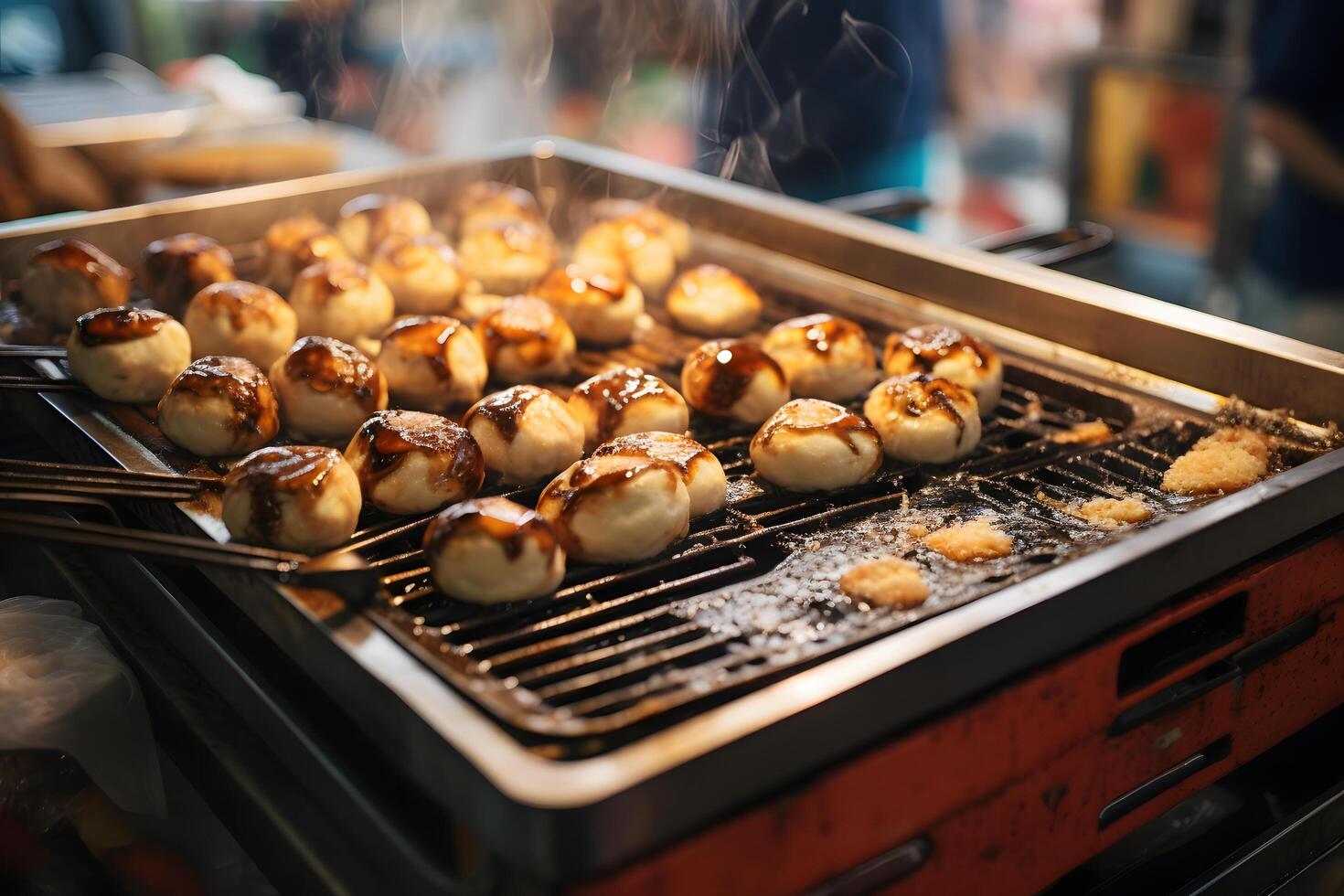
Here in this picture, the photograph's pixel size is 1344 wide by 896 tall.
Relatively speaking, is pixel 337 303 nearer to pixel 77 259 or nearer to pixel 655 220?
pixel 77 259

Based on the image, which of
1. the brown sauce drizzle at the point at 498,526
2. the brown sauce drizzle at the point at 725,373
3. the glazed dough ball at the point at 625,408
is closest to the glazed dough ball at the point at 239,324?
the glazed dough ball at the point at 625,408

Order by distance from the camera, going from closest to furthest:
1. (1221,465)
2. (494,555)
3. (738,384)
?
(494,555), (1221,465), (738,384)

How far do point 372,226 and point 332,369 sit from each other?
128 centimetres

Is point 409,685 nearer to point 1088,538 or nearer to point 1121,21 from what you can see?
point 1088,538

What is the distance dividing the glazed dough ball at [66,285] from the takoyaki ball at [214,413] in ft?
2.64

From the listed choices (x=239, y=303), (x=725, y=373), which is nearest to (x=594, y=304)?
(x=725, y=373)

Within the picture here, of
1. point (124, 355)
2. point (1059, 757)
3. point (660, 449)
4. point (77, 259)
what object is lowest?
point (1059, 757)

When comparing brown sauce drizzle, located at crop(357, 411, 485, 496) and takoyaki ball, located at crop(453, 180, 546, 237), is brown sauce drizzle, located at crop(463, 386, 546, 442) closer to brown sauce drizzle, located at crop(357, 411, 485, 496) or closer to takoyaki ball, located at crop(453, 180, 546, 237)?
brown sauce drizzle, located at crop(357, 411, 485, 496)

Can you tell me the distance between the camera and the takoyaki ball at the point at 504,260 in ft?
11.0

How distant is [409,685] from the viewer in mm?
1421

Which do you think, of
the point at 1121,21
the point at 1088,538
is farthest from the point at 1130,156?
the point at 1088,538

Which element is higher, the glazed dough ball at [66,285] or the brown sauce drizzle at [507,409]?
the glazed dough ball at [66,285]

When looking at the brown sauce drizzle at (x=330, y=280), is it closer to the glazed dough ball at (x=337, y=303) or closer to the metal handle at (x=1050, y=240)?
the glazed dough ball at (x=337, y=303)

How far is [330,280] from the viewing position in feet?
9.78
